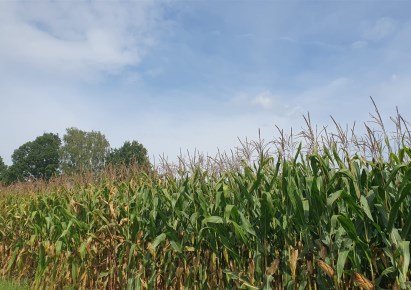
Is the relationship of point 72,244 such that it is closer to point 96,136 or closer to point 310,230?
point 310,230

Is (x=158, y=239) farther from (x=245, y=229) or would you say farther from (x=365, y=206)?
(x=365, y=206)

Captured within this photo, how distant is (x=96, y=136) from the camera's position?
67.6 metres

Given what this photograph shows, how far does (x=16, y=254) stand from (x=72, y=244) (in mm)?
2303

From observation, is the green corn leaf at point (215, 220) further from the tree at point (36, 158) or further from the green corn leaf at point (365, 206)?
the tree at point (36, 158)

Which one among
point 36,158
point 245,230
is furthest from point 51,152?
point 245,230

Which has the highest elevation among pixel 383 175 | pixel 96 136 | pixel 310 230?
pixel 96 136

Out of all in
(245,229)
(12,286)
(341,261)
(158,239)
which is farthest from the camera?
(12,286)

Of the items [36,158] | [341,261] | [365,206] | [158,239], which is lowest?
[341,261]

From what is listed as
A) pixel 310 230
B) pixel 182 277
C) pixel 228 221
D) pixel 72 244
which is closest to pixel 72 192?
pixel 72 244

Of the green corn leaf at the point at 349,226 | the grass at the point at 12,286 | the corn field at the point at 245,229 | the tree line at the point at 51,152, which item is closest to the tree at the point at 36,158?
the tree line at the point at 51,152

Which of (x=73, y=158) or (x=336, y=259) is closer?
(x=336, y=259)

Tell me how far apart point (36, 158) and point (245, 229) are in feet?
221

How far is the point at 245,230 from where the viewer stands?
4.38m

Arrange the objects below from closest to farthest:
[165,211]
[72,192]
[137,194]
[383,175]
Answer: [383,175], [165,211], [137,194], [72,192]
